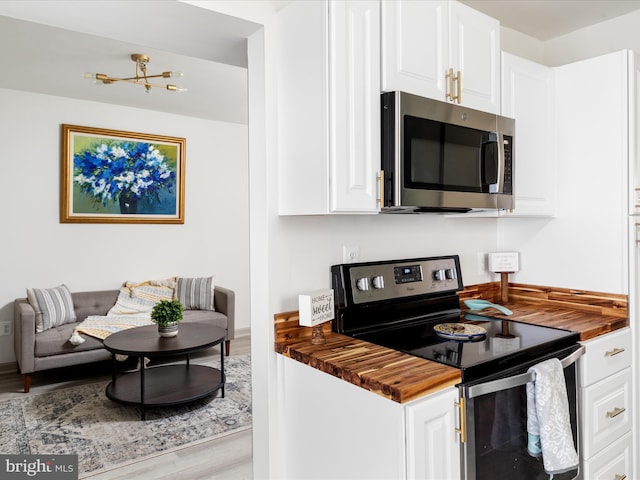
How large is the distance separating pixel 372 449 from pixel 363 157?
0.90 m

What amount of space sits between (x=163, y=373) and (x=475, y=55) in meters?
3.17

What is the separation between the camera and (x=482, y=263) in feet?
8.20

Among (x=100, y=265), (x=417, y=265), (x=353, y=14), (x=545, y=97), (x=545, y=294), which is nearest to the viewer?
(x=353, y=14)

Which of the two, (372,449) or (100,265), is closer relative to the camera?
(372,449)

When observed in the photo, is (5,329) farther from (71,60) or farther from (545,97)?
(545,97)

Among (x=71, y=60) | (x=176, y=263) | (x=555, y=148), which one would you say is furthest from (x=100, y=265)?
(x=555, y=148)

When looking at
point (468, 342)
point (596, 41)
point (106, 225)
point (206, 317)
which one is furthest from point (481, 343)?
point (106, 225)

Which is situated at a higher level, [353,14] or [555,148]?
[353,14]

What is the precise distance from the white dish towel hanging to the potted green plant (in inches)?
102

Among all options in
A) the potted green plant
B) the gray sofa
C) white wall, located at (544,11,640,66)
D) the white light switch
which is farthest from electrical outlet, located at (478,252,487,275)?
the gray sofa

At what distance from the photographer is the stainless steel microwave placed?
4.99ft

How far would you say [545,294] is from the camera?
7.83ft

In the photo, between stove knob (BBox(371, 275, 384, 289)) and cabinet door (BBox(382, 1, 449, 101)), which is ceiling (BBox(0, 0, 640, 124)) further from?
stove knob (BBox(371, 275, 384, 289))

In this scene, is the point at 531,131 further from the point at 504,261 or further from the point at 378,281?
the point at 378,281
